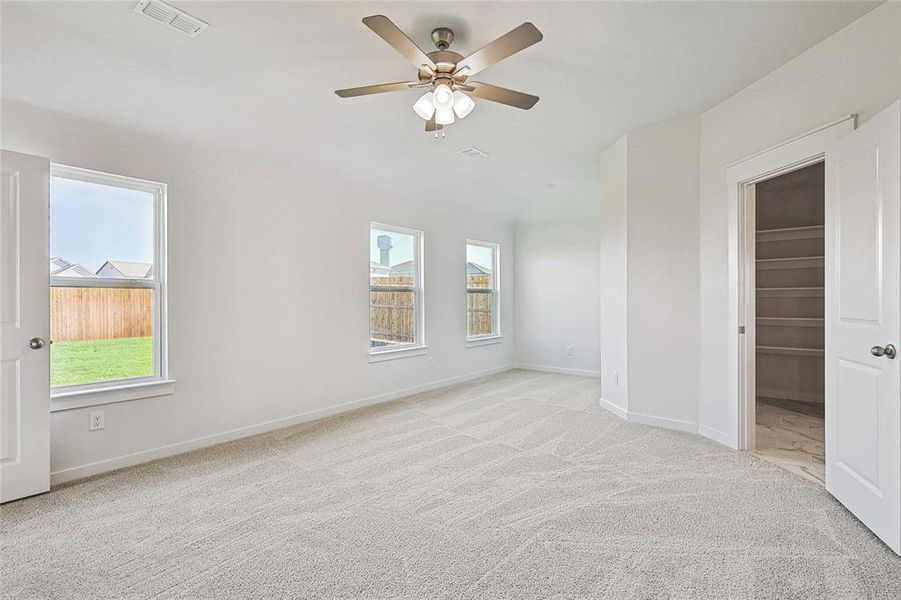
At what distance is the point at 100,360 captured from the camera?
10.6ft

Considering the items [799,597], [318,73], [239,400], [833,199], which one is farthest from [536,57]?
[239,400]

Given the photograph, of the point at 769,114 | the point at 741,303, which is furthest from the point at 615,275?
the point at 769,114

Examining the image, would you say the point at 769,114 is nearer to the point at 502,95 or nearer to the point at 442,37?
the point at 502,95

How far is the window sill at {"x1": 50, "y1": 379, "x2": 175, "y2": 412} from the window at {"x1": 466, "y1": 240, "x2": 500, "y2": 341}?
4.09 metres

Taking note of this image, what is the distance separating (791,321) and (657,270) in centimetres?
234

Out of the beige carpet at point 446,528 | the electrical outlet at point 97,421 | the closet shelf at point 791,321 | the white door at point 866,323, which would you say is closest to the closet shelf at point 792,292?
the closet shelf at point 791,321

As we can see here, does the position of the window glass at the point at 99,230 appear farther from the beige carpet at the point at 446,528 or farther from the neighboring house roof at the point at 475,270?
the neighboring house roof at the point at 475,270

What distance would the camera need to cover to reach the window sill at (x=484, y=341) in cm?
678

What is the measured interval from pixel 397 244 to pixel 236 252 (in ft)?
6.99

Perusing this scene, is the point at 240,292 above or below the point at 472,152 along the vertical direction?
below

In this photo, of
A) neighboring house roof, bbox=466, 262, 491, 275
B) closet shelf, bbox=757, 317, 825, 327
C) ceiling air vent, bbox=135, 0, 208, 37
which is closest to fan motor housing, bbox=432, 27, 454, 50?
ceiling air vent, bbox=135, 0, 208, 37

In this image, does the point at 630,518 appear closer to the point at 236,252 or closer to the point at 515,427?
the point at 515,427

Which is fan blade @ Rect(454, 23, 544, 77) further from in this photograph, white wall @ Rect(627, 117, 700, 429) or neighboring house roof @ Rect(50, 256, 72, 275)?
neighboring house roof @ Rect(50, 256, 72, 275)

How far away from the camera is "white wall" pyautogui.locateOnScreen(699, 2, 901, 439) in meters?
2.47
